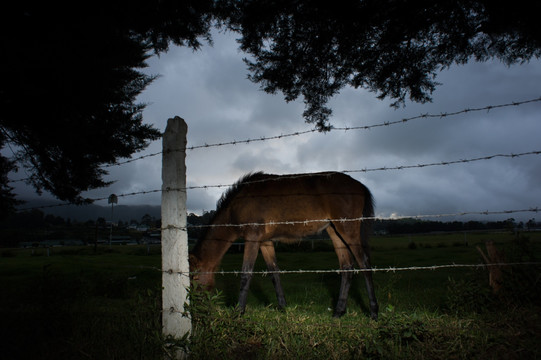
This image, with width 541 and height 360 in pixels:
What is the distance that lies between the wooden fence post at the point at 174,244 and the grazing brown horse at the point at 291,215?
5.24ft

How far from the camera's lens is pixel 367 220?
16.6 ft

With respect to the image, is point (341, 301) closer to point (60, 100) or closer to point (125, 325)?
point (125, 325)

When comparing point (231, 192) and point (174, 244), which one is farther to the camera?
point (231, 192)

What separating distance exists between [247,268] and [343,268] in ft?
5.09

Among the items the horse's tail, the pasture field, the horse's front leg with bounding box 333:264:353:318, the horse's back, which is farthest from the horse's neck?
the horse's tail

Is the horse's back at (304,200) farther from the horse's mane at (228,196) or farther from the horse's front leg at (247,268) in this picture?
the horse's front leg at (247,268)

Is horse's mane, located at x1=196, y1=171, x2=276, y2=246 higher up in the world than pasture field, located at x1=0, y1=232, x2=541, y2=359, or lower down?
higher up

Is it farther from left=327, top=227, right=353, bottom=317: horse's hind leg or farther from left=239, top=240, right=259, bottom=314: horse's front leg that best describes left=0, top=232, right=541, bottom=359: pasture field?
left=239, top=240, right=259, bottom=314: horse's front leg

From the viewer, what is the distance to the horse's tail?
5057mm

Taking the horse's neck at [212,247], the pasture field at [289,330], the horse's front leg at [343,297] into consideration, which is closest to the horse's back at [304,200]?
the horse's neck at [212,247]

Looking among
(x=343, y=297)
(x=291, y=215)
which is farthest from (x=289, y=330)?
(x=291, y=215)

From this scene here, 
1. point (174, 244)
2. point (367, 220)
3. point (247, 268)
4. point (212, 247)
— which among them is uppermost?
point (367, 220)

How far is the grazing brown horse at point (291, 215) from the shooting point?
4.73 metres

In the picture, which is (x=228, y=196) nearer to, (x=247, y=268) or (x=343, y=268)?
(x=247, y=268)
